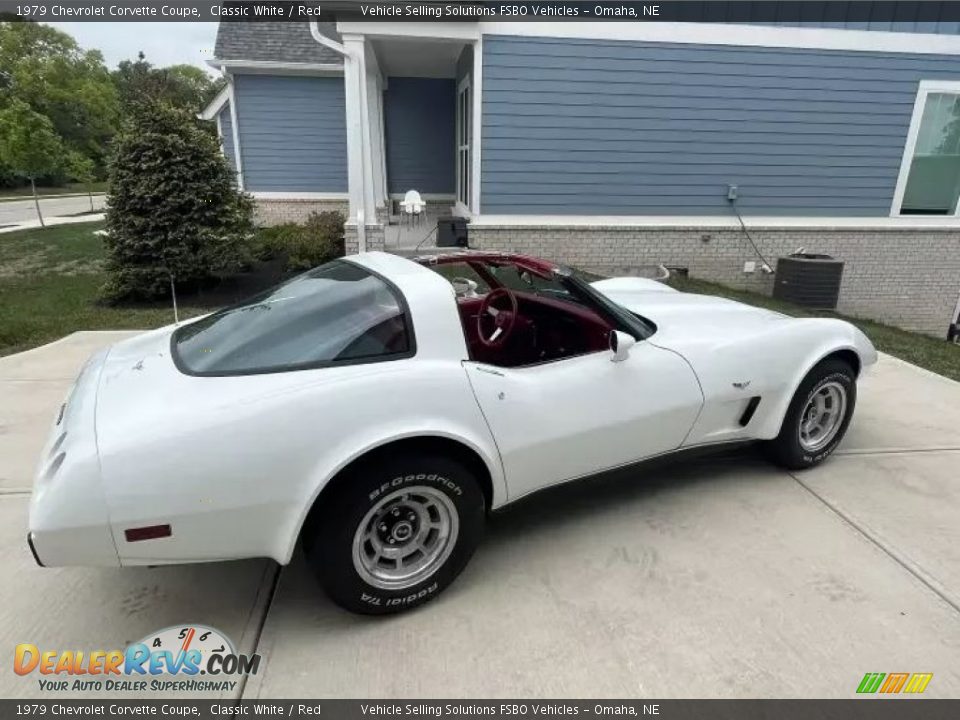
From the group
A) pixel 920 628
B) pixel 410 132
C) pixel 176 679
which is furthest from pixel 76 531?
pixel 410 132

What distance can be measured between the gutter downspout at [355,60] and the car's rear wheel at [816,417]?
646cm

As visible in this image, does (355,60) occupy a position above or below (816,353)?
above

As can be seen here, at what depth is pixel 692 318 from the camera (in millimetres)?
3312

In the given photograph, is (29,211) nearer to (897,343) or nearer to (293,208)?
(293,208)

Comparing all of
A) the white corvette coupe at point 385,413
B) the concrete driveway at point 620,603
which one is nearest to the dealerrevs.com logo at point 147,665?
the concrete driveway at point 620,603

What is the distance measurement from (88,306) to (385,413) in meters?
7.31

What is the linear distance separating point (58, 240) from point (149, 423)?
1562cm

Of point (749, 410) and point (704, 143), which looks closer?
point (749, 410)

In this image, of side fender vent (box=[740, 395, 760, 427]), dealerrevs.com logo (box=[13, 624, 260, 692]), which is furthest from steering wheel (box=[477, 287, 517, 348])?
dealerrevs.com logo (box=[13, 624, 260, 692])

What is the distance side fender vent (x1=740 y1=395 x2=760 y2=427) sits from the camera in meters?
3.07

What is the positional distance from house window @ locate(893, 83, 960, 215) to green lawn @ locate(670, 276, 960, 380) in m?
3.12

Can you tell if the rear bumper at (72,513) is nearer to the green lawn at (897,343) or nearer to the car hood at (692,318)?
the car hood at (692,318)
